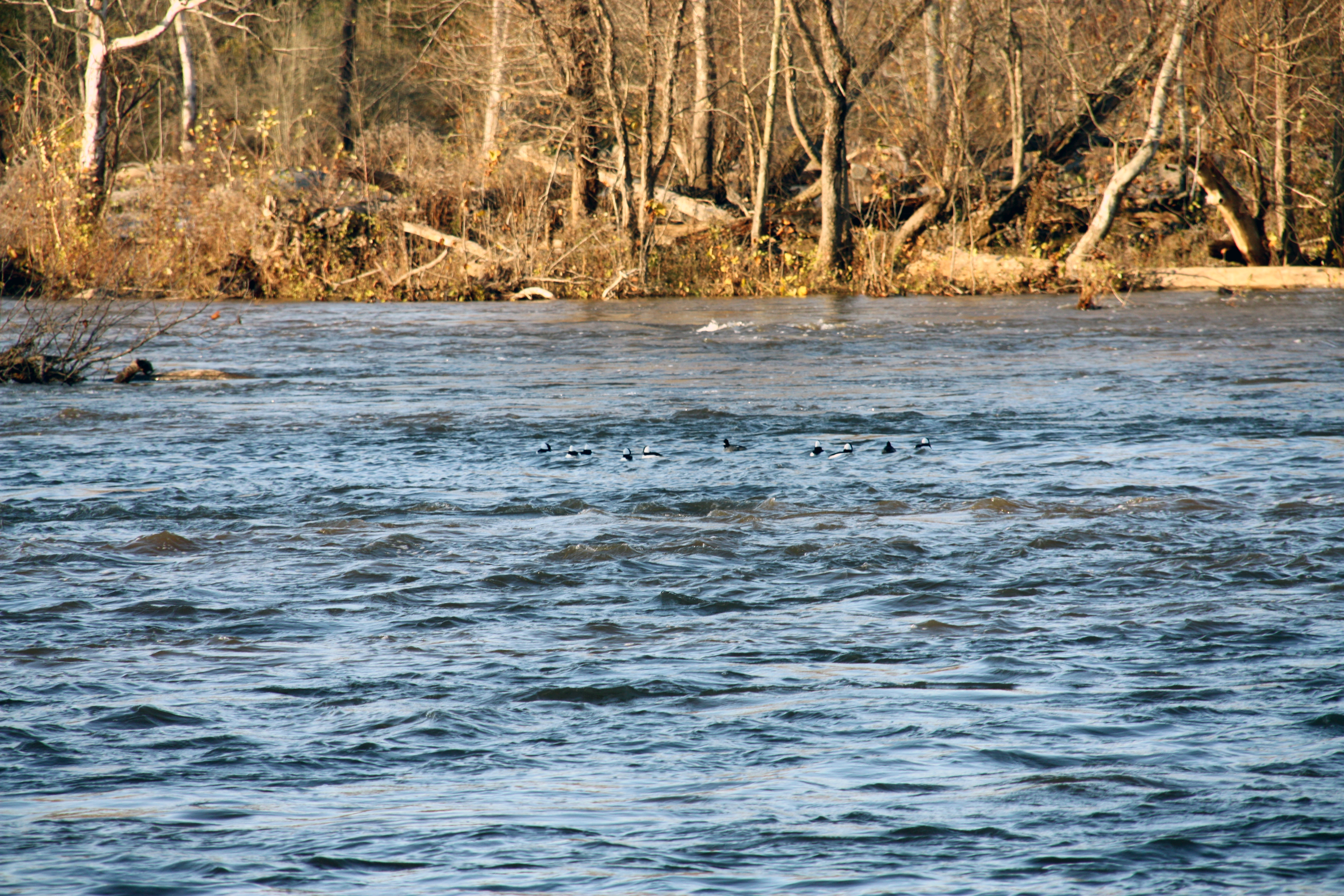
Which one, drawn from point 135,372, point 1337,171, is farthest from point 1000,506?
point 1337,171

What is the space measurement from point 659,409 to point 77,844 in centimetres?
862

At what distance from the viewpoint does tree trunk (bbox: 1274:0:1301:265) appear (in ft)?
83.7

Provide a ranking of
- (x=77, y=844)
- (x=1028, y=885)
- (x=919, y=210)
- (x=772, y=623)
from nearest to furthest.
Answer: (x=1028, y=885), (x=77, y=844), (x=772, y=623), (x=919, y=210)

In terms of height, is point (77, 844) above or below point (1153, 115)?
below

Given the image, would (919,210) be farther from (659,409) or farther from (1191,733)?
(1191,733)

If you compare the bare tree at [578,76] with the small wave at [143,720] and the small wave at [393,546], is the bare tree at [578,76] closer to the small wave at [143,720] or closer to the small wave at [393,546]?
the small wave at [393,546]

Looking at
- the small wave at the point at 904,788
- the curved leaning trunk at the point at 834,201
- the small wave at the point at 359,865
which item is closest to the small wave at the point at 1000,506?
the small wave at the point at 904,788

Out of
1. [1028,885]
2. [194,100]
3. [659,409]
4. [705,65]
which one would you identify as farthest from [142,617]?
[194,100]

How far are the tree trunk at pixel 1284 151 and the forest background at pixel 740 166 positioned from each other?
0.07 metres

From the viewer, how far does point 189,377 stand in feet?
48.0

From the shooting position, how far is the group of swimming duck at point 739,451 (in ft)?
31.5

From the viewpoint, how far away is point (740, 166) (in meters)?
31.1

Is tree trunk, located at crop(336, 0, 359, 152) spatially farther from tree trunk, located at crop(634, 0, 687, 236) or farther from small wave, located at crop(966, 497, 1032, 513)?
small wave, located at crop(966, 497, 1032, 513)

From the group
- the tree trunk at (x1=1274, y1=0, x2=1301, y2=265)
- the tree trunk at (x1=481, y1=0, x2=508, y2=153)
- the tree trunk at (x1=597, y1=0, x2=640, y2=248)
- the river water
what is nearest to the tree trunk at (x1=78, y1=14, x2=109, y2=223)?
the tree trunk at (x1=481, y1=0, x2=508, y2=153)
